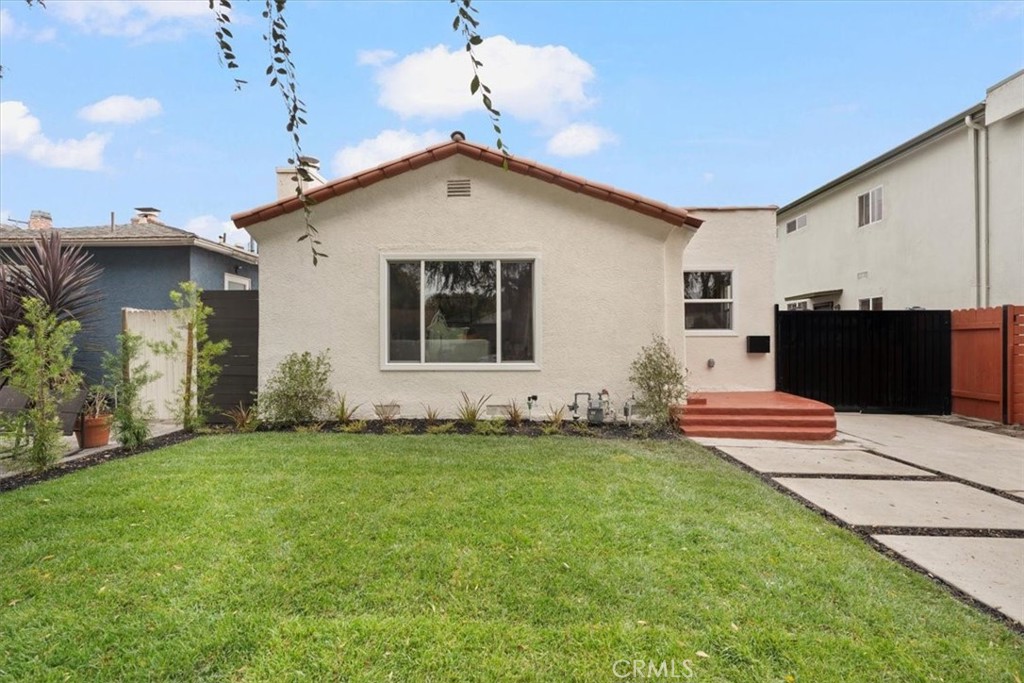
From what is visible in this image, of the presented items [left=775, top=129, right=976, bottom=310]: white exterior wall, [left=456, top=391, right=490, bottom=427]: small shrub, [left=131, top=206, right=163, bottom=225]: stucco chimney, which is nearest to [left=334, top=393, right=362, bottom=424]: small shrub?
[left=456, top=391, right=490, bottom=427]: small shrub

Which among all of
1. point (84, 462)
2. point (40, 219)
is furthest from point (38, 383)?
point (40, 219)

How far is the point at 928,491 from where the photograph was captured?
527 centimetres

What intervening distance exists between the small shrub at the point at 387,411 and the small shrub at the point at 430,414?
1.40 ft

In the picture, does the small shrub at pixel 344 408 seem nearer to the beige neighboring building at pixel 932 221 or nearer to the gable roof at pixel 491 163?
the gable roof at pixel 491 163

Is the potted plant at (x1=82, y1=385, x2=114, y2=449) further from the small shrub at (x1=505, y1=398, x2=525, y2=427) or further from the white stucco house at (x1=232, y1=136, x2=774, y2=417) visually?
the small shrub at (x1=505, y1=398, x2=525, y2=427)

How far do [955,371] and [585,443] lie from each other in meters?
8.76

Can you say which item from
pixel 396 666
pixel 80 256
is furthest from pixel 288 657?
pixel 80 256

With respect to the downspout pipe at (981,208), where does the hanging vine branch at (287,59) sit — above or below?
below

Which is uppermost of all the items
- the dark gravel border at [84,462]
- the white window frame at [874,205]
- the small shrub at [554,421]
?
the white window frame at [874,205]

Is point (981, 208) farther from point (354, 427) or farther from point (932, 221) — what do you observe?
point (354, 427)

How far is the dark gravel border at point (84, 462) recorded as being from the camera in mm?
5312

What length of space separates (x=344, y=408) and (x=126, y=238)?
6.33m

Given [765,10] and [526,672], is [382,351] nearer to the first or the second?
[526,672]

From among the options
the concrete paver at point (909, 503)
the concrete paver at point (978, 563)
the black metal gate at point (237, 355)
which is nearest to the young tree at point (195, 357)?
the black metal gate at point (237, 355)
